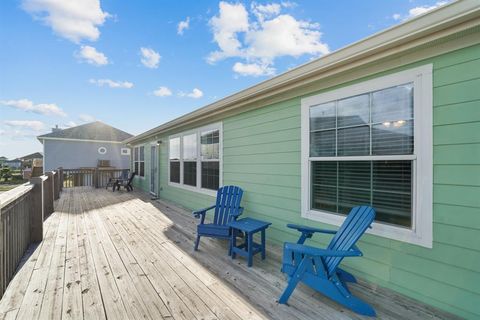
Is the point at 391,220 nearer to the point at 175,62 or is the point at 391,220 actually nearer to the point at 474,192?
the point at 474,192

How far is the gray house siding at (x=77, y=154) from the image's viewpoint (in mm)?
14148

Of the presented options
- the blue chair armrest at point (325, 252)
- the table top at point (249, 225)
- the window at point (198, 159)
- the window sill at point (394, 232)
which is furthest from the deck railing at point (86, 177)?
the blue chair armrest at point (325, 252)

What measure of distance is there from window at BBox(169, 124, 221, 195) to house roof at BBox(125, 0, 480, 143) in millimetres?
1816

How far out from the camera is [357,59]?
2160mm

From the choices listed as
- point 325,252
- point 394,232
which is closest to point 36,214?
point 325,252

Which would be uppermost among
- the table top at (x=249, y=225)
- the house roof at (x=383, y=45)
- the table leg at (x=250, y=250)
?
the house roof at (x=383, y=45)

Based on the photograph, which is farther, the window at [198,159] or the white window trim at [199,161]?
the window at [198,159]

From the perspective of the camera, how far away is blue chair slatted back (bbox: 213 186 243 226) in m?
3.56

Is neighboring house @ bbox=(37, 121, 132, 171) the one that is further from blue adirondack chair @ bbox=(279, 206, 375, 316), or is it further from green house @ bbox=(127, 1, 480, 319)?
blue adirondack chair @ bbox=(279, 206, 375, 316)

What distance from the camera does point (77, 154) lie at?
14.8 metres

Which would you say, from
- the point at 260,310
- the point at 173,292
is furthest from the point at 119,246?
the point at 260,310

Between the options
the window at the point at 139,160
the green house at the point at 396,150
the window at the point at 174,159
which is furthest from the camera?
the window at the point at 139,160

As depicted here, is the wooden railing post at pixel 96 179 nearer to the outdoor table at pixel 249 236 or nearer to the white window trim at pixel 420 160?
the outdoor table at pixel 249 236

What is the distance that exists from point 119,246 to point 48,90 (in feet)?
36.1
